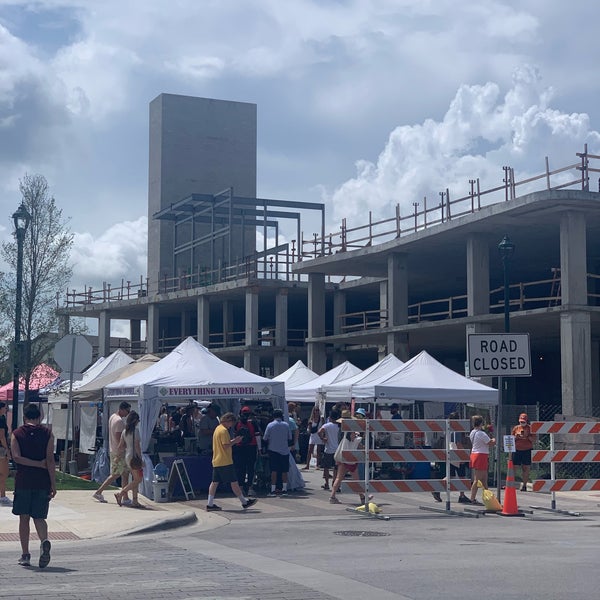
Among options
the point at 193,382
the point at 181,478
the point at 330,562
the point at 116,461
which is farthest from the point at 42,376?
the point at 330,562

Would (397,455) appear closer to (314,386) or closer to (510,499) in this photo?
(510,499)

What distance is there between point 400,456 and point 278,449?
10.5 ft

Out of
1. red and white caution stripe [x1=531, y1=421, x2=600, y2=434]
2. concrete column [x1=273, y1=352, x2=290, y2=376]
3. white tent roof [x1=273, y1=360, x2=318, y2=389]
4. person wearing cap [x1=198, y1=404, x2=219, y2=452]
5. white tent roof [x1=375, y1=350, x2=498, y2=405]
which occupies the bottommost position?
person wearing cap [x1=198, y1=404, x2=219, y2=452]

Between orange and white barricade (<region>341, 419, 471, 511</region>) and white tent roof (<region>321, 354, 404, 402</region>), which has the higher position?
white tent roof (<region>321, 354, 404, 402</region>)

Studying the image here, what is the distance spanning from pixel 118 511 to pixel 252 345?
33.2 m

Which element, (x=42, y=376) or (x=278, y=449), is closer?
(x=278, y=449)

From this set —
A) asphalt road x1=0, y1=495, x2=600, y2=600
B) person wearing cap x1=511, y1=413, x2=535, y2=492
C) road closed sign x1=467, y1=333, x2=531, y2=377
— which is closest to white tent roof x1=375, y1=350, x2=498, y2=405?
person wearing cap x1=511, y1=413, x2=535, y2=492

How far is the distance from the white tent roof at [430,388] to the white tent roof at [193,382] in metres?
3.86

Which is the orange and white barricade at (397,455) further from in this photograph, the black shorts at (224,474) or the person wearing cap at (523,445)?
the person wearing cap at (523,445)

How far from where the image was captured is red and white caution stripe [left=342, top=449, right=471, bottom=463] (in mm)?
17125

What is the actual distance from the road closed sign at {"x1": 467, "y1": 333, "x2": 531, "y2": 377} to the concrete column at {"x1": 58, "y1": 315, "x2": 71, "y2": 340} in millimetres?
11202

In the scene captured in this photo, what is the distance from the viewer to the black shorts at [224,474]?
17.1 m

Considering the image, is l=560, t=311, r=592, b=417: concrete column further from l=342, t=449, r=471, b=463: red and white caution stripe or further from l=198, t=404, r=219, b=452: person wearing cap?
l=198, t=404, r=219, b=452: person wearing cap

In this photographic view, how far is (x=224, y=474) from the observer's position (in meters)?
17.1
